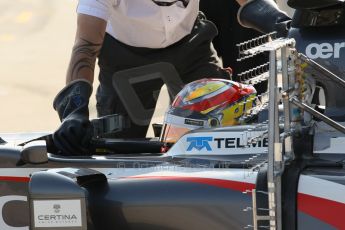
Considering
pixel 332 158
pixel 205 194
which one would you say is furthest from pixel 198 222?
pixel 332 158

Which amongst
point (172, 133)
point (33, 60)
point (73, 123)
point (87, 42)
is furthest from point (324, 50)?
point (33, 60)

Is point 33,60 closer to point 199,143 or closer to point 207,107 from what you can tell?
point 207,107

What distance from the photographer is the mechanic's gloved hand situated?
3164 mm

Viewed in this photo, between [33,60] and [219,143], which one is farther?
[33,60]

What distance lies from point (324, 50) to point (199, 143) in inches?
20.6

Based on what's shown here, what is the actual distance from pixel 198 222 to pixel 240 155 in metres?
0.40

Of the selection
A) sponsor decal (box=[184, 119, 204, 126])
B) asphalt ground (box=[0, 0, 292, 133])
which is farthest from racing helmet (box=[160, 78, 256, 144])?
asphalt ground (box=[0, 0, 292, 133])

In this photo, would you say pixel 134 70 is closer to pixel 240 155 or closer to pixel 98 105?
pixel 98 105

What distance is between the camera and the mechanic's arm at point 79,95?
3008mm

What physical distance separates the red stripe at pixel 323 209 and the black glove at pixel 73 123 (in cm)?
103

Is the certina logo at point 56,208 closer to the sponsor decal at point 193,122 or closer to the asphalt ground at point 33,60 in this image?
the sponsor decal at point 193,122

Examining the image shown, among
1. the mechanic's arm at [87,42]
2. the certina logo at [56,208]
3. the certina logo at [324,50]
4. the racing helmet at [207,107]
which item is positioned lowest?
the certina logo at [56,208]

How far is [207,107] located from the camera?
302 centimetres

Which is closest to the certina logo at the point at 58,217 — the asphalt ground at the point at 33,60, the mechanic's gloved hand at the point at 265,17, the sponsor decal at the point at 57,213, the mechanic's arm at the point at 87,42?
the sponsor decal at the point at 57,213
